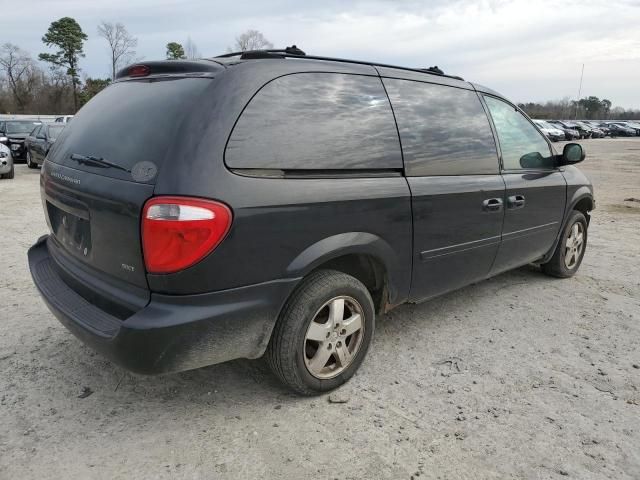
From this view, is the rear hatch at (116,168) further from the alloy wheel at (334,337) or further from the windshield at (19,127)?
the windshield at (19,127)

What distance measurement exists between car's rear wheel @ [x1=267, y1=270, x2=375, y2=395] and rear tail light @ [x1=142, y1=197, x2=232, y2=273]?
0.61m

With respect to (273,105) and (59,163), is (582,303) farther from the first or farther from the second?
(59,163)

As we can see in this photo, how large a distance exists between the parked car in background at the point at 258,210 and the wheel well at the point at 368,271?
0.04 feet

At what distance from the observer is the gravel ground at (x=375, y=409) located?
2.26m

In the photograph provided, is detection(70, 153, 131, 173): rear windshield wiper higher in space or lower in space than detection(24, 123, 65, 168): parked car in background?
higher

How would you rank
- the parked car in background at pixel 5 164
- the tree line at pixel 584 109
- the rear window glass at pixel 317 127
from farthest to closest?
1. the tree line at pixel 584 109
2. the parked car in background at pixel 5 164
3. the rear window glass at pixel 317 127

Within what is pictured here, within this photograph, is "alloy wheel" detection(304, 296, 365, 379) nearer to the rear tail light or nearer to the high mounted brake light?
the rear tail light

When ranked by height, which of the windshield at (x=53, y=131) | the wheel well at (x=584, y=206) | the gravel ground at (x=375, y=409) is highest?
the windshield at (x=53, y=131)

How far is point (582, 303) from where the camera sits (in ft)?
14.2

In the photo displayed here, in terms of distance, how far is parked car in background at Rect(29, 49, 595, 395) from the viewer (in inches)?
85.3

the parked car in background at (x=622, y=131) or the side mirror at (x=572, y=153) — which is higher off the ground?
the parked car in background at (x=622, y=131)

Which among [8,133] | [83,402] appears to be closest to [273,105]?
[83,402]

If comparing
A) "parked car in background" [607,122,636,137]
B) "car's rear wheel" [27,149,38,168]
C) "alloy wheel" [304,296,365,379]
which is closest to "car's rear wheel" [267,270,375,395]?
"alloy wheel" [304,296,365,379]

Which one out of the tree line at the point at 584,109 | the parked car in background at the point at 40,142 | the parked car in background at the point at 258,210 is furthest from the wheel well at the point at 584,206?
the tree line at the point at 584,109
